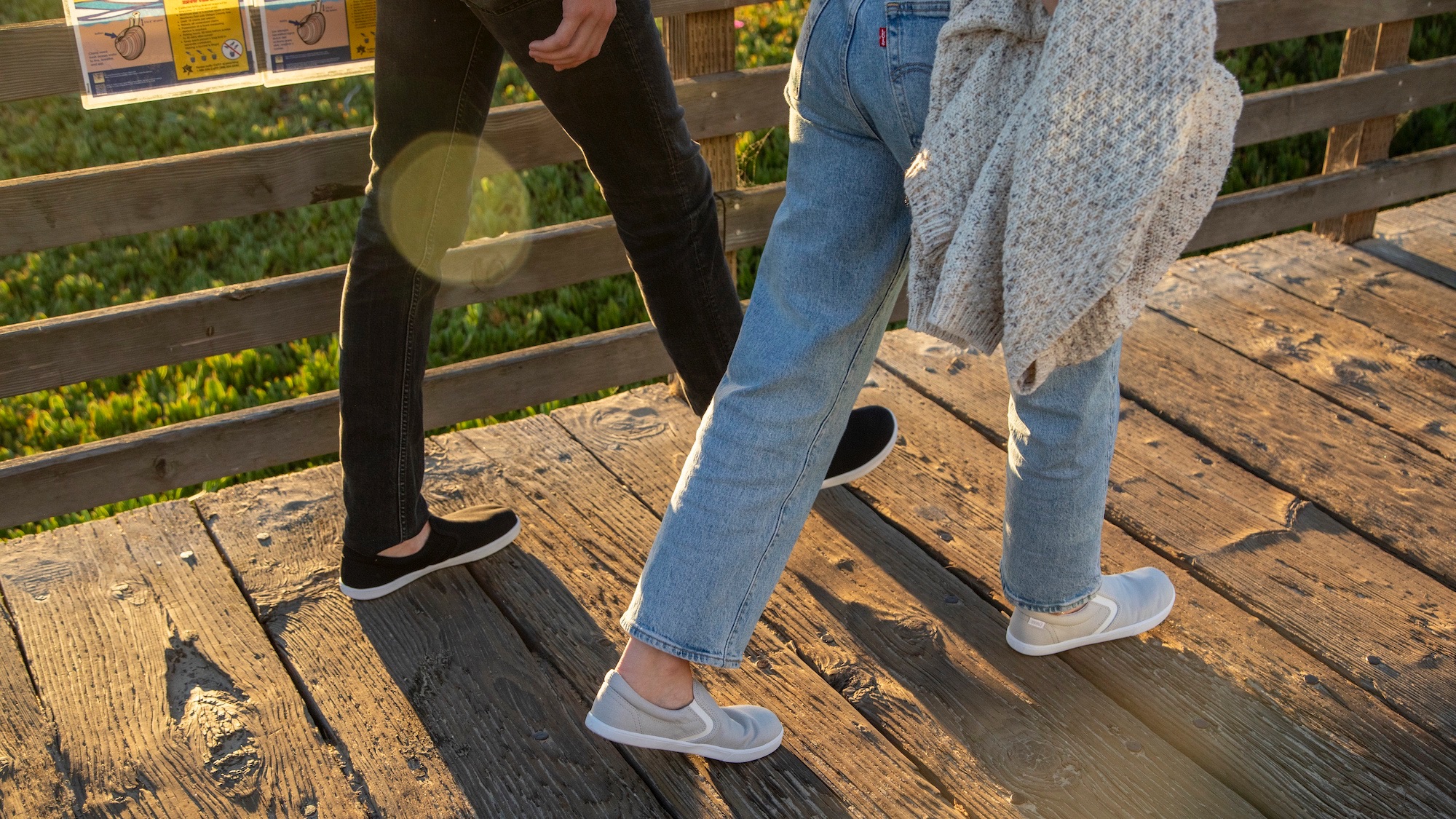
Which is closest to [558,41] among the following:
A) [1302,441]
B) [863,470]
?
[863,470]

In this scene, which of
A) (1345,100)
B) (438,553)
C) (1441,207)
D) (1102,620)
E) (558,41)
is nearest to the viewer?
(558,41)

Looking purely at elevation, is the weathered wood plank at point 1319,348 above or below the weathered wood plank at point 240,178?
below

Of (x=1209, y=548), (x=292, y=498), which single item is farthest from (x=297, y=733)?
(x=1209, y=548)

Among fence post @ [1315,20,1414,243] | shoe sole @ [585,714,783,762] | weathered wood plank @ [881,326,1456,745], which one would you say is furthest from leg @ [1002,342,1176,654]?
fence post @ [1315,20,1414,243]

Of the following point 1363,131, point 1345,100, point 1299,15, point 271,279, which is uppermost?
point 1299,15

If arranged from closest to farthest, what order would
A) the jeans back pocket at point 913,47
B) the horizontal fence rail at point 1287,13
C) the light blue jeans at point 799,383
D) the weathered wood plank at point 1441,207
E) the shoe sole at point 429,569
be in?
1. the jeans back pocket at point 913,47
2. the light blue jeans at point 799,383
3. the shoe sole at point 429,569
4. the horizontal fence rail at point 1287,13
5. the weathered wood plank at point 1441,207

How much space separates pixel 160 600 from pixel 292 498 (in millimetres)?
394

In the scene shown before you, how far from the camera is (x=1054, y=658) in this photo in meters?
2.14

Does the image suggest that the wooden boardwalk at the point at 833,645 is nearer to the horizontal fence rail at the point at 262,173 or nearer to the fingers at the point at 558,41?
the horizontal fence rail at the point at 262,173

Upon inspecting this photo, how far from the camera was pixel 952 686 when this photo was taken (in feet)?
6.82

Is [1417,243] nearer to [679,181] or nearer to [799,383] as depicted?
[679,181]

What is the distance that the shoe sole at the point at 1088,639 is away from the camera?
6.99 ft

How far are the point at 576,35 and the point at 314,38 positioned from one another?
2.81ft

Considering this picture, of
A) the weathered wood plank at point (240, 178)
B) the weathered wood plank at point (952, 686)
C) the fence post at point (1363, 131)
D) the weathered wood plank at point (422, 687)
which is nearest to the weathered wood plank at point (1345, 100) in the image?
the fence post at point (1363, 131)
